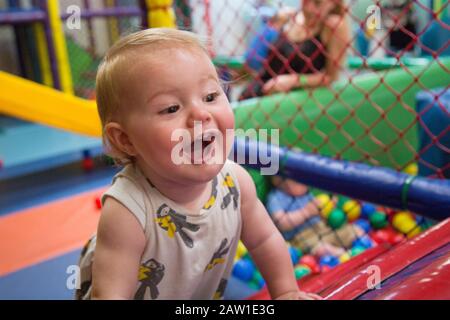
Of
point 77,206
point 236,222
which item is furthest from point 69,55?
point 236,222

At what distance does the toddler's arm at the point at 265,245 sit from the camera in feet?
2.23

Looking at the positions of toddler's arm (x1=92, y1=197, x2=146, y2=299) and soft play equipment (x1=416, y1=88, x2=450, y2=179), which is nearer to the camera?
toddler's arm (x1=92, y1=197, x2=146, y2=299)

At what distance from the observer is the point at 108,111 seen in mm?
563

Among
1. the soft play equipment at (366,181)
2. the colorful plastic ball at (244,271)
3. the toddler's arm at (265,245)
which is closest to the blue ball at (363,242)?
the colorful plastic ball at (244,271)

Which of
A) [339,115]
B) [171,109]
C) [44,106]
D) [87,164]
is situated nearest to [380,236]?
[339,115]

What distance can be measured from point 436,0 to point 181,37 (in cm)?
314

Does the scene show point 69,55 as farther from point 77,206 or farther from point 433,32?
point 433,32

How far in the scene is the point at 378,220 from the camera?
1639mm

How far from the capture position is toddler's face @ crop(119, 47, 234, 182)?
1.68 feet

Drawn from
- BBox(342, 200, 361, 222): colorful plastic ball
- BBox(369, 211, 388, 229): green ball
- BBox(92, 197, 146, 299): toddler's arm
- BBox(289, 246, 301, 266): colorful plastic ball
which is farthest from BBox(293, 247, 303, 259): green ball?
BBox(92, 197, 146, 299): toddler's arm

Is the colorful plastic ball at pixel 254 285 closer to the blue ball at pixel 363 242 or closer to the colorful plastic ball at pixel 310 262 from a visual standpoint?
the colorful plastic ball at pixel 310 262

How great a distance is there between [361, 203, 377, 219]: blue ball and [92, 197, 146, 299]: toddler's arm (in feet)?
4.17

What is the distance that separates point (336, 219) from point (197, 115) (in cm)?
112

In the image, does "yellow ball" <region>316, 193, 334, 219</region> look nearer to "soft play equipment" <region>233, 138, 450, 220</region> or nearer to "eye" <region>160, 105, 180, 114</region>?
"soft play equipment" <region>233, 138, 450, 220</region>
